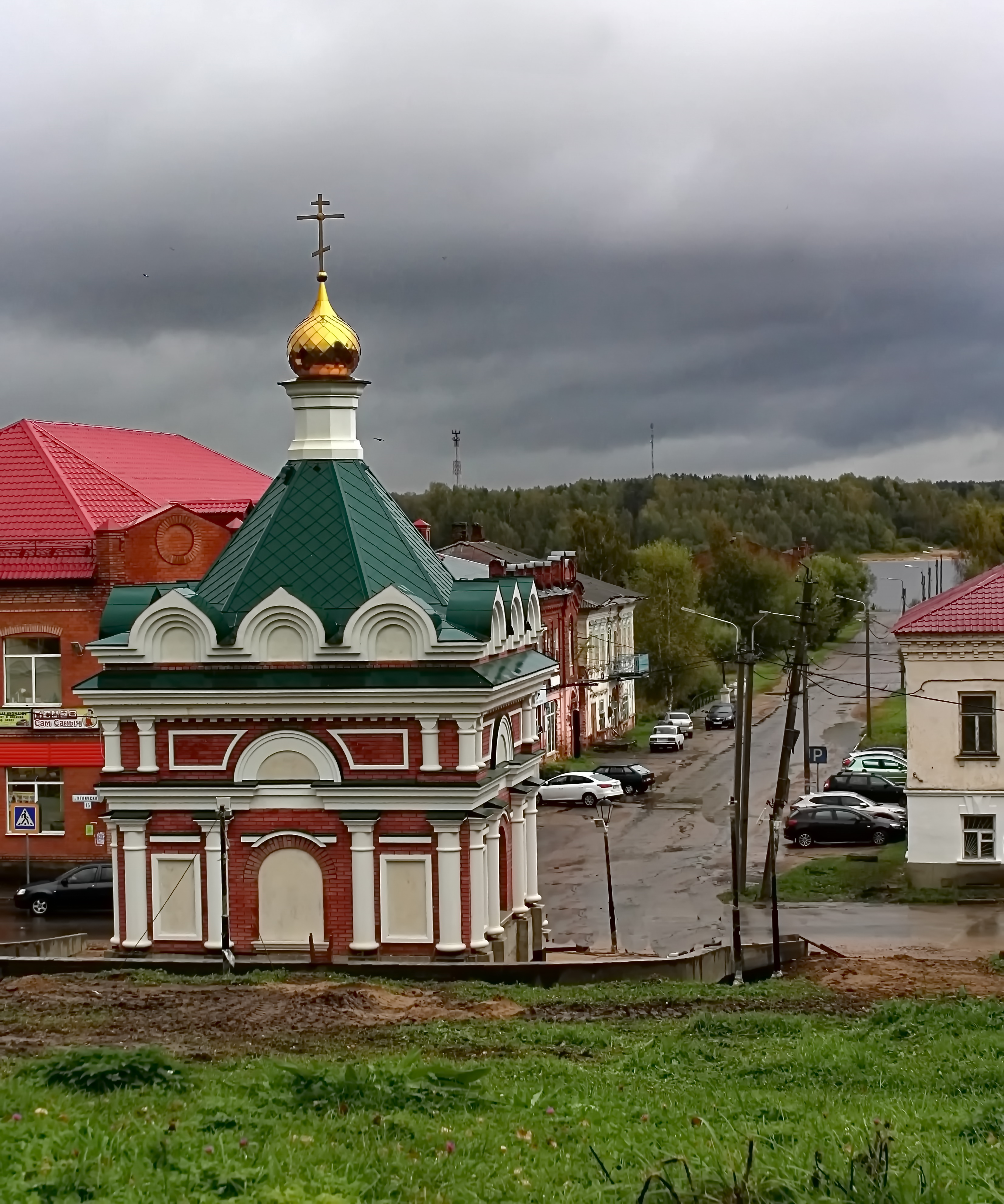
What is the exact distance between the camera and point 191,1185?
29.2 ft

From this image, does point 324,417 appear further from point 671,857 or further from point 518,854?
point 671,857

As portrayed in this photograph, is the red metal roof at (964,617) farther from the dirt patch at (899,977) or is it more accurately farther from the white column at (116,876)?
the white column at (116,876)

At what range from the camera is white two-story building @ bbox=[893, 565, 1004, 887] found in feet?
103

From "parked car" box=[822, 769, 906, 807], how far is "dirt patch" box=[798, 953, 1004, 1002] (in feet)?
63.3

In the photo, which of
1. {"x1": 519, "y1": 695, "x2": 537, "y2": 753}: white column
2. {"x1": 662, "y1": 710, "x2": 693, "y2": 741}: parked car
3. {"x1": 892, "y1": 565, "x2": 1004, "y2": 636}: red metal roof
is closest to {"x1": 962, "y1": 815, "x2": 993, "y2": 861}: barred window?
{"x1": 892, "y1": 565, "x2": 1004, "y2": 636}: red metal roof

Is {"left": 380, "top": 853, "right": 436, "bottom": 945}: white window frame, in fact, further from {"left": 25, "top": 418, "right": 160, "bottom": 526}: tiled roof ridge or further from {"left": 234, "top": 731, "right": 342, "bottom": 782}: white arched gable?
{"left": 25, "top": 418, "right": 160, "bottom": 526}: tiled roof ridge

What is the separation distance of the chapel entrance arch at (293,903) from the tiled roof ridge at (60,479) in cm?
1534

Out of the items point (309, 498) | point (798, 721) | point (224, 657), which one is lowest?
point (798, 721)

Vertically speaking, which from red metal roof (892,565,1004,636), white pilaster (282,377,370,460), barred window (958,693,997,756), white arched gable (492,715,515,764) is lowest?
barred window (958,693,997,756)

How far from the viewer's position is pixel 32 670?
1357 inches

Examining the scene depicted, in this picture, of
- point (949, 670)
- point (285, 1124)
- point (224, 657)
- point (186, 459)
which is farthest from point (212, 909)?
point (186, 459)

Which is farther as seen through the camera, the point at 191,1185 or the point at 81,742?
the point at 81,742

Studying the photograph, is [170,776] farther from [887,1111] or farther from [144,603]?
[887,1111]

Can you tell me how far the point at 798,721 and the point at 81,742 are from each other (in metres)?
40.7
